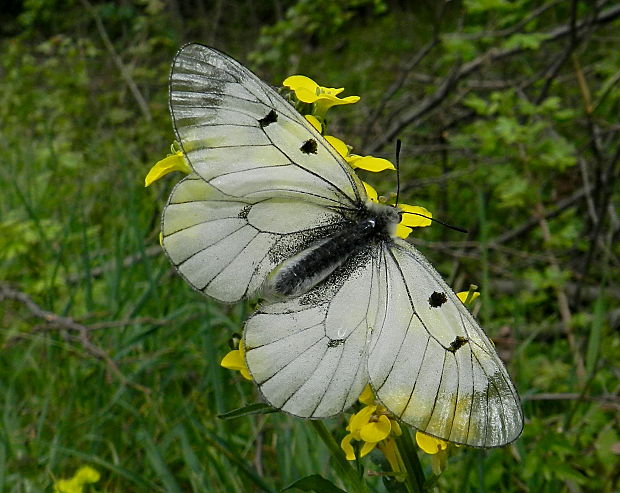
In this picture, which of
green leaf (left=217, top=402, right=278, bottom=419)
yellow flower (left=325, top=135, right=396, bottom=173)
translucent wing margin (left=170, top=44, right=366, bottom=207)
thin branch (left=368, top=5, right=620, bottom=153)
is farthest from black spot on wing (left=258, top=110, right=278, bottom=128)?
thin branch (left=368, top=5, right=620, bottom=153)

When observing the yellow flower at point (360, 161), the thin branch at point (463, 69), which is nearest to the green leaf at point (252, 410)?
the yellow flower at point (360, 161)

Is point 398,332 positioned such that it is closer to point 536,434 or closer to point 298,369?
point 298,369

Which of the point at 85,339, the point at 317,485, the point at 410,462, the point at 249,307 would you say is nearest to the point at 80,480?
the point at 85,339

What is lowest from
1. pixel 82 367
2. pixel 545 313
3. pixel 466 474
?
pixel 545 313

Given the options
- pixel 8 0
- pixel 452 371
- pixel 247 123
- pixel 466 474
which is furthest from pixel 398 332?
pixel 8 0

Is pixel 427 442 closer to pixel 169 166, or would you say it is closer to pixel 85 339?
pixel 169 166

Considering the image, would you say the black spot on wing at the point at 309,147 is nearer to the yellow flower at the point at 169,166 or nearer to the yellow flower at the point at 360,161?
the yellow flower at the point at 360,161
